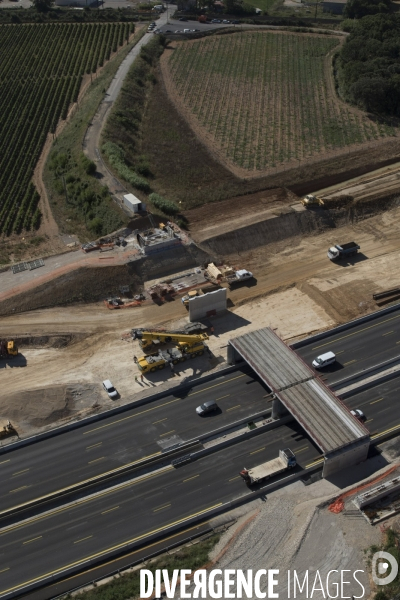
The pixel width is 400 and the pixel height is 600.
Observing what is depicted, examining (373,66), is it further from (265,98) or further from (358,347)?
(358,347)

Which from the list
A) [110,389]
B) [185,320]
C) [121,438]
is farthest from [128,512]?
[185,320]

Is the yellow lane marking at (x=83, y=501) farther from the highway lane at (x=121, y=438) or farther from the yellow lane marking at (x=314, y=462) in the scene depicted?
the yellow lane marking at (x=314, y=462)

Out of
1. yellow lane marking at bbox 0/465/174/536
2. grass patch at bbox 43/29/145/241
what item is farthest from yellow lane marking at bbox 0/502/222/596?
grass patch at bbox 43/29/145/241

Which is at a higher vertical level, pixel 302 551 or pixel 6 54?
pixel 6 54

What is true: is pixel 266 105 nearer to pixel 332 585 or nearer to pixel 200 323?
pixel 200 323

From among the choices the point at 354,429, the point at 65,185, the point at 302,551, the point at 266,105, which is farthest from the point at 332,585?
the point at 266,105

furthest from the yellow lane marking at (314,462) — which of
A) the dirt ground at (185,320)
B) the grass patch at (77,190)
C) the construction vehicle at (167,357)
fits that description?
the grass patch at (77,190)

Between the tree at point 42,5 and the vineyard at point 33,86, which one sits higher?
the tree at point 42,5
